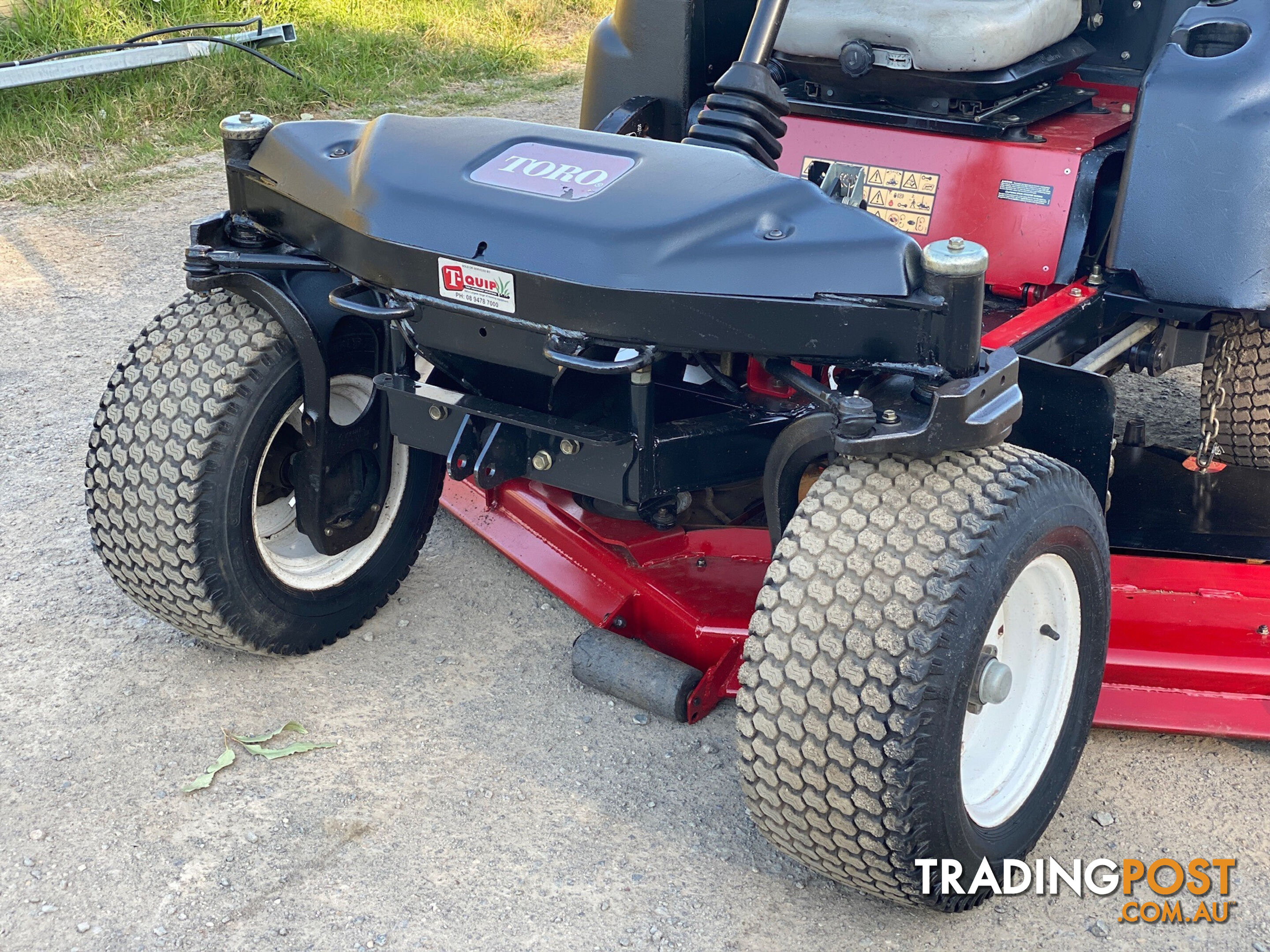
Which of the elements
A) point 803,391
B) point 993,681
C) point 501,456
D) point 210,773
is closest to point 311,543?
point 210,773

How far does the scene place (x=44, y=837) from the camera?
7.29 feet

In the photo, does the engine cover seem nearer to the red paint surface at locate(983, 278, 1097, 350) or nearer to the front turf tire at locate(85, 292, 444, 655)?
the front turf tire at locate(85, 292, 444, 655)

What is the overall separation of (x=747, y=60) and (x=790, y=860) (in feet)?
4.39

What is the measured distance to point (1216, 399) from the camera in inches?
118

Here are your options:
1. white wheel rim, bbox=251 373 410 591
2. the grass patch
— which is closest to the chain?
white wheel rim, bbox=251 373 410 591

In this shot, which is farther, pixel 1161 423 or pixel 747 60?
pixel 1161 423

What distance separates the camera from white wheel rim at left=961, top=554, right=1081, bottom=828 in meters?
2.14

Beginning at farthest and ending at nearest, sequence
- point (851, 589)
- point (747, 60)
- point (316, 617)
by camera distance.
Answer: point (316, 617) < point (747, 60) < point (851, 589)

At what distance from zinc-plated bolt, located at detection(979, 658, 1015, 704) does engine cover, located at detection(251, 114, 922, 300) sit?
56 cm

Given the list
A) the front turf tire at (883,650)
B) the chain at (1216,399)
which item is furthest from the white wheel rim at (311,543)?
the chain at (1216,399)

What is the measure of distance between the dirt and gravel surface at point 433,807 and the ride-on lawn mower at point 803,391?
0.36 ft

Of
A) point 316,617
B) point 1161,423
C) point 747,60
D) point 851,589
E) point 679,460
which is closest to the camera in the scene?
point 851,589

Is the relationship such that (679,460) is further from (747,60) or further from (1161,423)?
(1161,423)

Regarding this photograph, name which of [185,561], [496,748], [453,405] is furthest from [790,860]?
[185,561]
